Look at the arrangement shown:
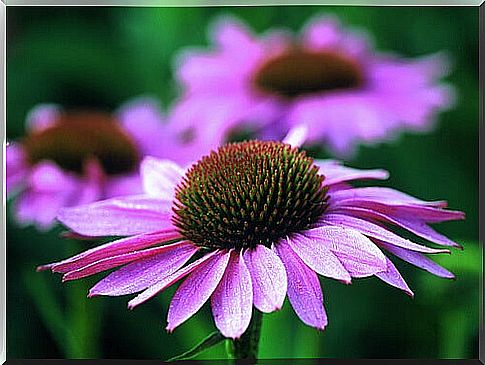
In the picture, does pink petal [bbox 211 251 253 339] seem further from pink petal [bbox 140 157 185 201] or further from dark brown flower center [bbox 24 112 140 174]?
dark brown flower center [bbox 24 112 140 174]

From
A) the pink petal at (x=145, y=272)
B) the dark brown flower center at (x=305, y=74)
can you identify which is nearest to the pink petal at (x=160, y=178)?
the pink petal at (x=145, y=272)

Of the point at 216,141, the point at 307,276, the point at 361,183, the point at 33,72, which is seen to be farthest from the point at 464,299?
the point at 33,72

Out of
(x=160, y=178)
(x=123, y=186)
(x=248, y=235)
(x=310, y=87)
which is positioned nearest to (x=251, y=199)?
(x=248, y=235)

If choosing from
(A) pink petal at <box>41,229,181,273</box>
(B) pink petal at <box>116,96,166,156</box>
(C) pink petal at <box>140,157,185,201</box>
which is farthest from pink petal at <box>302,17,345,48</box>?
(A) pink petal at <box>41,229,181,273</box>

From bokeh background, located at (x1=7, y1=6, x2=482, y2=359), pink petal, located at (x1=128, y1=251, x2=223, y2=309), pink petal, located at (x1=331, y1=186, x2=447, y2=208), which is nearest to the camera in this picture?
pink petal, located at (x1=128, y1=251, x2=223, y2=309)

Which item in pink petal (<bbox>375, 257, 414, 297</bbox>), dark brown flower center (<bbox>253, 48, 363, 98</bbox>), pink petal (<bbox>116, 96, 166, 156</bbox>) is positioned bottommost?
pink petal (<bbox>375, 257, 414, 297</bbox>)

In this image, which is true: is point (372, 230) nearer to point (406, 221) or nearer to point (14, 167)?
point (406, 221)

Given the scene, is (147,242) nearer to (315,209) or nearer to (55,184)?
(315,209)
